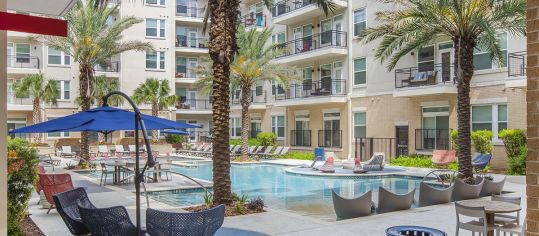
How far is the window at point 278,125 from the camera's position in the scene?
127ft

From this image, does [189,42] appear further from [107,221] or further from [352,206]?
[107,221]

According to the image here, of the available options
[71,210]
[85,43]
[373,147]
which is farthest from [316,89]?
[71,210]

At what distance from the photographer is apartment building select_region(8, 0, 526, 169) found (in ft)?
79.7

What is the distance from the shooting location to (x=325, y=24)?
33.9m

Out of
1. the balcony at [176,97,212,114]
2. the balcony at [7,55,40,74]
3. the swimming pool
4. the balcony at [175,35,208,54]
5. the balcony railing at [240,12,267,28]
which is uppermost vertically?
the balcony railing at [240,12,267,28]

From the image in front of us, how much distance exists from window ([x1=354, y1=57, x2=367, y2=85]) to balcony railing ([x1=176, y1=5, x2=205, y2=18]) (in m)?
21.8

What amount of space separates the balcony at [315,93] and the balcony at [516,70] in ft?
37.7

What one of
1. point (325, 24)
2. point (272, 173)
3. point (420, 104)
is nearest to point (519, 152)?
point (420, 104)

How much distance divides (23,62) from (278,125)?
2264 cm

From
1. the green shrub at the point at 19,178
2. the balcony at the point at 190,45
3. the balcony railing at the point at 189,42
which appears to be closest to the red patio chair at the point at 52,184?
the green shrub at the point at 19,178

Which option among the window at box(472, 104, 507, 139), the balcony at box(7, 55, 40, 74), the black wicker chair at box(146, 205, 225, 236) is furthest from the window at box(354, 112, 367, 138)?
the balcony at box(7, 55, 40, 74)

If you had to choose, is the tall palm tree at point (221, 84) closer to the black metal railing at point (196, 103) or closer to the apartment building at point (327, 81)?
the apartment building at point (327, 81)

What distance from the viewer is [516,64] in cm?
2189

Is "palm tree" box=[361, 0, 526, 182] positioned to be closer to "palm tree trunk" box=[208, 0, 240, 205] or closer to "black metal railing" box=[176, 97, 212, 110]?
"palm tree trunk" box=[208, 0, 240, 205]
